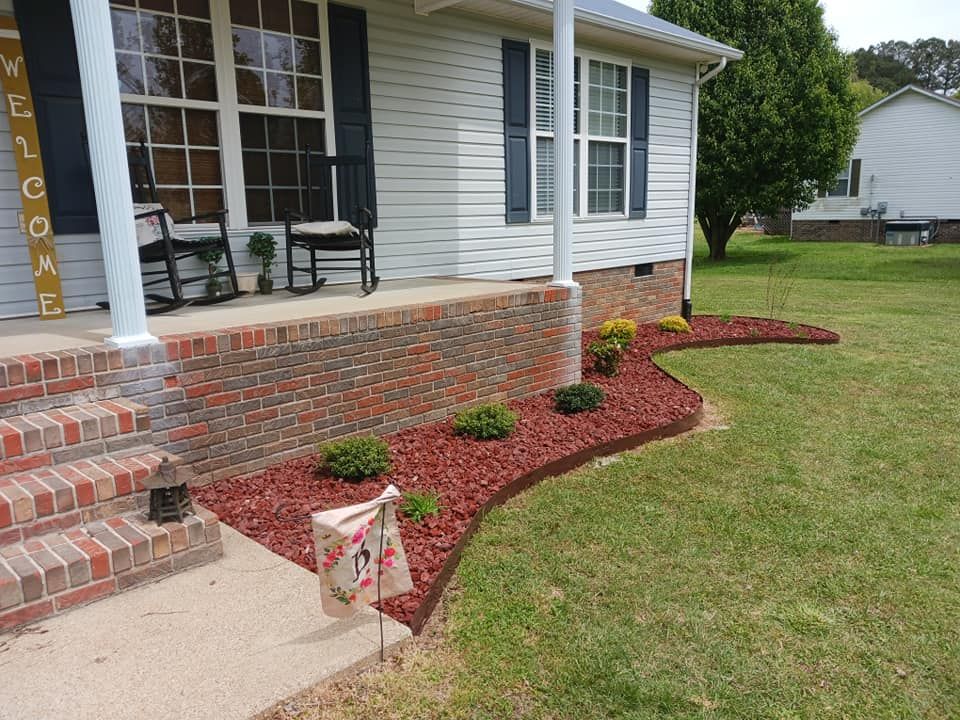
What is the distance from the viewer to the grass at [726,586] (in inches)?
86.3

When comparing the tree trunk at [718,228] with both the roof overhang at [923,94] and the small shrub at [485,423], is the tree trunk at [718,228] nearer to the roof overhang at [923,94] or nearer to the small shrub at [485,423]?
the roof overhang at [923,94]

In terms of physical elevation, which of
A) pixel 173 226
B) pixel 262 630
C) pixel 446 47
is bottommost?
pixel 262 630

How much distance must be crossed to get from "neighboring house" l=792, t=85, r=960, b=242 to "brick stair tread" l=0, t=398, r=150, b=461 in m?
23.4

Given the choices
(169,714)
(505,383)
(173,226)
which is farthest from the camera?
(505,383)

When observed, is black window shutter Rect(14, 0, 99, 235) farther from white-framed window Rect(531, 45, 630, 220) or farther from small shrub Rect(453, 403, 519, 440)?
white-framed window Rect(531, 45, 630, 220)

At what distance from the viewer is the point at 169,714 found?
6.30 ft

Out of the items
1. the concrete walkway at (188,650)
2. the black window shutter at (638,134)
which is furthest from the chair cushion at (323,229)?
the black window shutter at (638,134)

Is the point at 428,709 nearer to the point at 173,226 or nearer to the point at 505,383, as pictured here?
the point at 505,383

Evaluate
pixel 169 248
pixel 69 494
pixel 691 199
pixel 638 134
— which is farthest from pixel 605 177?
pixel 69 494

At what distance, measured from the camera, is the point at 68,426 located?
2.84 m

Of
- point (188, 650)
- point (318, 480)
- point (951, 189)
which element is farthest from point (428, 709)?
point (951, 189)

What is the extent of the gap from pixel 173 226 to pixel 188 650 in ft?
10.4

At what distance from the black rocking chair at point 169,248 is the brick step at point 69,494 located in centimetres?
169

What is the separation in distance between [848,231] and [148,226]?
1026 inches
